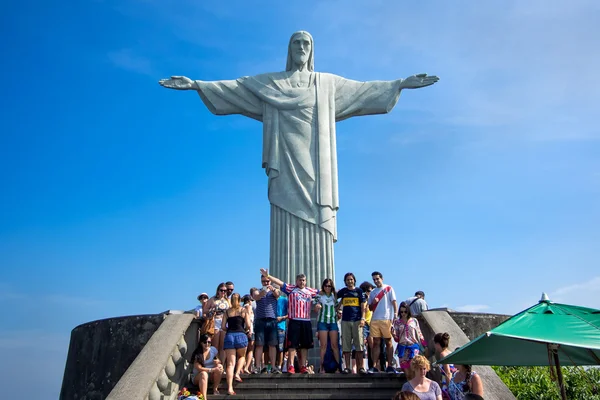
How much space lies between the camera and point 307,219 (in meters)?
14.1

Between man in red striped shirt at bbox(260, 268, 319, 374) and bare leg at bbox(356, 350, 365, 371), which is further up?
man in red striped shirt at bbox(260, 268, 319, 374)

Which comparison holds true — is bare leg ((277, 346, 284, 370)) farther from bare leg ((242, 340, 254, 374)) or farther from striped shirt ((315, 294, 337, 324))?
striped shirt ((315, 294, 337, 324))

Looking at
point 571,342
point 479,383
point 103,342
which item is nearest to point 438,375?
point 479,383

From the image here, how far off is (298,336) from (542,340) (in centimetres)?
480

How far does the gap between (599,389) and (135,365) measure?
6.37 metres

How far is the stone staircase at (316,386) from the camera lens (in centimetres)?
776

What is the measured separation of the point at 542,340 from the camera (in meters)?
4.72

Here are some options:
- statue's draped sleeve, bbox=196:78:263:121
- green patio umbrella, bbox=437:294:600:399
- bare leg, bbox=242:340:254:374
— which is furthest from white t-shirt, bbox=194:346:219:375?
statue's draped sleeve, bbox=196:78:263:121

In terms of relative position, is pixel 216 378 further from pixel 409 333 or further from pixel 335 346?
pixel 409 333

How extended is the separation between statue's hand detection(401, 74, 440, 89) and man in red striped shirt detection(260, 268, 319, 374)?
7586 mm

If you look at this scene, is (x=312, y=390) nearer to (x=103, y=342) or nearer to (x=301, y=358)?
(x=301, y=358)

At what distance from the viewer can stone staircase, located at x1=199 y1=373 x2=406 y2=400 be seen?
7.76 metres

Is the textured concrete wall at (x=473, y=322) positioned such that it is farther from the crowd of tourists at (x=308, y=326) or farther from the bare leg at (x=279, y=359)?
the bare leg at (x=279, y=359)

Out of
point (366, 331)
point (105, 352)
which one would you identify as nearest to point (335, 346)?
point (366, 331)
